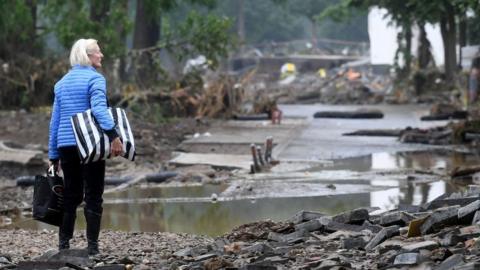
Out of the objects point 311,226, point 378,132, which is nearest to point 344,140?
point 378,132

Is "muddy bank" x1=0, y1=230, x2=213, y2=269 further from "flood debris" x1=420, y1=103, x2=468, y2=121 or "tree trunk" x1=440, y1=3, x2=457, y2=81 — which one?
"tree trunk" x1=440, y1=3, x2=457, y2=81

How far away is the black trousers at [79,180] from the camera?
905cm

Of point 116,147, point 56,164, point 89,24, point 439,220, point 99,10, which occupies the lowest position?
point 439,220

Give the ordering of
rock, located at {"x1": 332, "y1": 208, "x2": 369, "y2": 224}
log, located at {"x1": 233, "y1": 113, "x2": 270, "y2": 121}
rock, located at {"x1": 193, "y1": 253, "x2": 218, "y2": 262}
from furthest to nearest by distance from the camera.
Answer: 1. log, located at {"x1": 233, "y1": 113, "x2": 270, "y2": 121}
2. rock, located at {"x1": 332, "y1": 208, "x2": 369, "y2": 224}
3. rock, located at {"x1": 193, "y1": 253, "x2": 218, "y2": 262}

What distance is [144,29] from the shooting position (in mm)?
31234

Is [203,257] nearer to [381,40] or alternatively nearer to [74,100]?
[74,100]

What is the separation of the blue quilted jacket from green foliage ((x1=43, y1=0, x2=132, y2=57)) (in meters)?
17.6

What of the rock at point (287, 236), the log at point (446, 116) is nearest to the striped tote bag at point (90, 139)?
the rock at point (287, 236)

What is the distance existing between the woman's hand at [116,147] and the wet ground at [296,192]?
8.62 ft

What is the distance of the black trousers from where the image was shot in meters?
9.05

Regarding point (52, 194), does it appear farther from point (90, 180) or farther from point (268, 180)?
point (268, 180)

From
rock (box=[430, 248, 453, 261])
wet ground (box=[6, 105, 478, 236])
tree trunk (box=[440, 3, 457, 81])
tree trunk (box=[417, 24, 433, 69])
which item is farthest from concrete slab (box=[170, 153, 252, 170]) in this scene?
tree trunk (box=[417, 24, 433, 69])

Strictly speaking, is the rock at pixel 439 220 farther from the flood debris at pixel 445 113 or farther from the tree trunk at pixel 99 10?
the tree trunk at pixel 99 10

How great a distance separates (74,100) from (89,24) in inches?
716
